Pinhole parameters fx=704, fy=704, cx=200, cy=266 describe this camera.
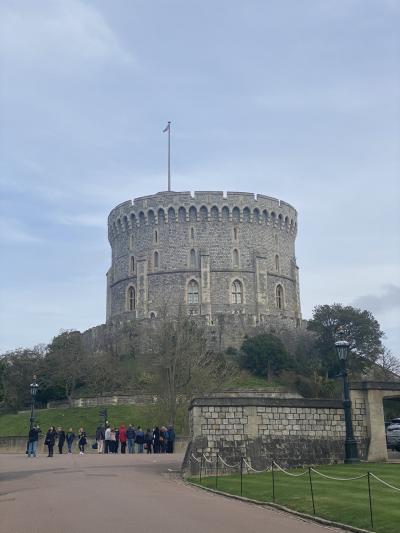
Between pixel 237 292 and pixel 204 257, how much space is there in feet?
15.0

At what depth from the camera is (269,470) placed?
1953 cm

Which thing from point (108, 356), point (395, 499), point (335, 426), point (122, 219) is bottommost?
point (395, 499)

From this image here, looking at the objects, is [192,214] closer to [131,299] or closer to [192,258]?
[192,258]

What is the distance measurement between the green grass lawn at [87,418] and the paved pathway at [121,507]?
21.4 metres

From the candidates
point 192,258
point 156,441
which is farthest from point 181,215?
point 156,441

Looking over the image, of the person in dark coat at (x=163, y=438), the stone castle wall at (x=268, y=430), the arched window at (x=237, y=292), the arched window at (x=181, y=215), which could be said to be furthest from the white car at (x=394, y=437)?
the arched window at (x=181, y=215)

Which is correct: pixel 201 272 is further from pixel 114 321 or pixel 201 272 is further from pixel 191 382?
pixel 191 382

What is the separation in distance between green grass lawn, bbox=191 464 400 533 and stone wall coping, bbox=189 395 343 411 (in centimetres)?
270

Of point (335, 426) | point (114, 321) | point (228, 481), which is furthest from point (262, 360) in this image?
point (228, 481)

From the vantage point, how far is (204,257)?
219 ft

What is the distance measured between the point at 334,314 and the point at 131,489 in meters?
44.9

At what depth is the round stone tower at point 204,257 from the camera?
66.4 m

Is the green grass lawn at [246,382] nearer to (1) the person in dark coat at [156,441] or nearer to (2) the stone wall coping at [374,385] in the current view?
(1) the person in dark coat at [156,441]

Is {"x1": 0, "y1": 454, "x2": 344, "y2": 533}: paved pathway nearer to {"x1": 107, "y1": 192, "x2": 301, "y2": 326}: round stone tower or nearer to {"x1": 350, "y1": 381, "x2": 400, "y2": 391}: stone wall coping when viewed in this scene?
{"x1": 350, "y1": 381, "x2": 400, "y2": 391}: stone wall coping
